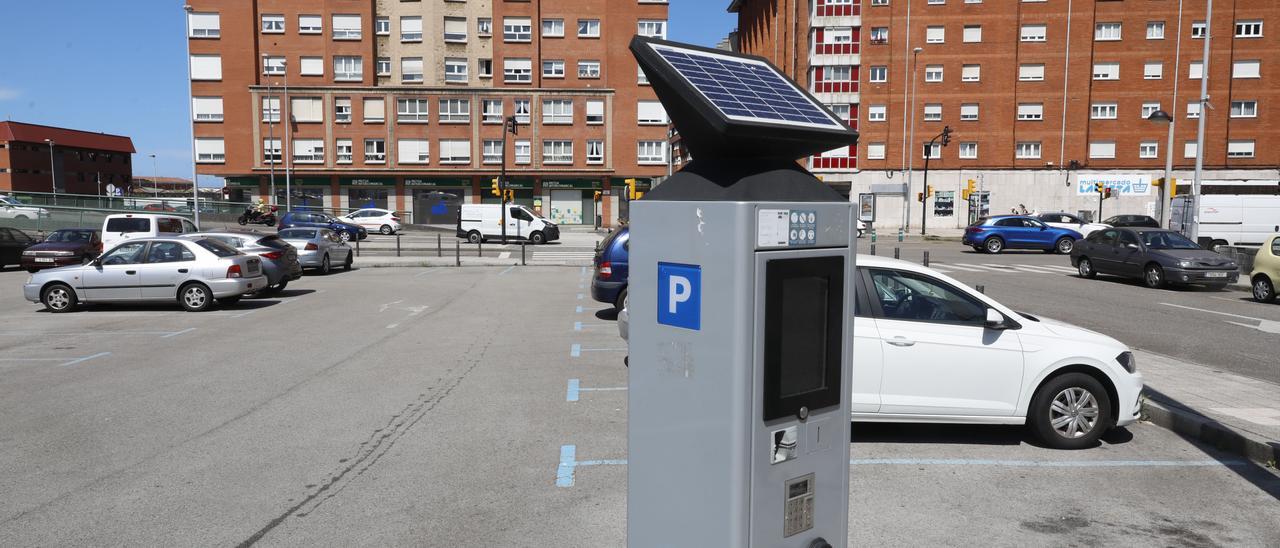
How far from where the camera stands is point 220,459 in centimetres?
616

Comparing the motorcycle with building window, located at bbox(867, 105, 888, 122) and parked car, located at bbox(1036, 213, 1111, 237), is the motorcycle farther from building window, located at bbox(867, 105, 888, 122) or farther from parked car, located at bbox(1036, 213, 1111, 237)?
parked car, located at bbox(1036, 213, 1111, 237)

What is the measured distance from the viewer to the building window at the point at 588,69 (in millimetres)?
61094

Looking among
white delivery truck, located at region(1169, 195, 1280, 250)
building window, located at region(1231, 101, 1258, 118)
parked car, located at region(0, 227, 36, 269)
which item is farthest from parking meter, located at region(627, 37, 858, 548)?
building window, located at region(1231, 101, 1258, 118)

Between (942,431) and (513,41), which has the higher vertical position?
(513,41)

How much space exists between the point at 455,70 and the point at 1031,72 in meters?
39.7

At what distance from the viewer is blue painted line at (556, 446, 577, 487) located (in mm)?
5637

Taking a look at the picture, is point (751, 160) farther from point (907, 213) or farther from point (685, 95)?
point (907, 213)

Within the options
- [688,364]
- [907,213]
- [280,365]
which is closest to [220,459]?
[280,365]

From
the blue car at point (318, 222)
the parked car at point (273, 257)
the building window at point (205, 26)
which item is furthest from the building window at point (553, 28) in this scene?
the parked car at point (273, 257)

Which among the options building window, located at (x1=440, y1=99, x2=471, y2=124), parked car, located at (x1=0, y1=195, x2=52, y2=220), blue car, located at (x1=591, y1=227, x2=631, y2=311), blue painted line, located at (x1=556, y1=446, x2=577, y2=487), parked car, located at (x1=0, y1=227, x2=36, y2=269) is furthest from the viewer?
building window, located at (x1=440, y1=99, x2=471, y2=124)

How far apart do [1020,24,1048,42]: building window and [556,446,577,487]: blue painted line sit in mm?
57650

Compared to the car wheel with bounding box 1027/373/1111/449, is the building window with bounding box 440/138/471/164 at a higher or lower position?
higher

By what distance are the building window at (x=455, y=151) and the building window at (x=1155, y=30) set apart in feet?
152

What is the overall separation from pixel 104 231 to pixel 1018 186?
52.2 m
